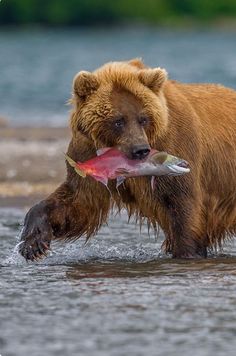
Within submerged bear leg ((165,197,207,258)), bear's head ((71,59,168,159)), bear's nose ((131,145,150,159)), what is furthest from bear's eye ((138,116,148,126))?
submerged bear leg ((165,197,207,258))

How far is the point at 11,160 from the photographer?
48.7ft

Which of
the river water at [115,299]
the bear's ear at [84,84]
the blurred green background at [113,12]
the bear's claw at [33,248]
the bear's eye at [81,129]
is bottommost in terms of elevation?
the river water at [115,299]

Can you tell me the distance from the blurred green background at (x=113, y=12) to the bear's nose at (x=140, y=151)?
199 feet

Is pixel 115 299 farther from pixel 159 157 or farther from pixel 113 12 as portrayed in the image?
pixel 113 12

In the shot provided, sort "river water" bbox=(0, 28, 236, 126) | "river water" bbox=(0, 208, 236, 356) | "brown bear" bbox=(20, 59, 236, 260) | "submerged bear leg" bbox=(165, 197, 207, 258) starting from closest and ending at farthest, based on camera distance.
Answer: "river water" bbox=(0, 208, 236, 356), "brown bear" bbox=(20, 59, 236, 260), "submerged bear leg" bbox=(165, 197, 207, 258), "river water" bbox=(0, 28, 236, 126)

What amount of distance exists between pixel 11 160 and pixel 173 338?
343 inches

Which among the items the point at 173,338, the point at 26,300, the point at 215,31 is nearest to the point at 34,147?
the point at 26,300

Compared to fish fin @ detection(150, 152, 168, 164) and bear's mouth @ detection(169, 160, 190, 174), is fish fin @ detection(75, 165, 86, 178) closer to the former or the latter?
fish fin @ detection(150, 152, 168, 164)

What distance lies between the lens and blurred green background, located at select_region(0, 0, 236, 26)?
68.8 meters

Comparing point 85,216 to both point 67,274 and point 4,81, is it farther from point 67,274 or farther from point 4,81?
point 4,81

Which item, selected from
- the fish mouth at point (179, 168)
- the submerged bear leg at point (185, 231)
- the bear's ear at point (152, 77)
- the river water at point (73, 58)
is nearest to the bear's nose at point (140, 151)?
the fish mouth at point (179, 168)

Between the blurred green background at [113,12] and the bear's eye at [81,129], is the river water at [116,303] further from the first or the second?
the blurred green background at [113,12]

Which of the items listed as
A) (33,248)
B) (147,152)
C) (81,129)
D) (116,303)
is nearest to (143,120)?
(147,152)

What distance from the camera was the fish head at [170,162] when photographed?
26.1 feet
